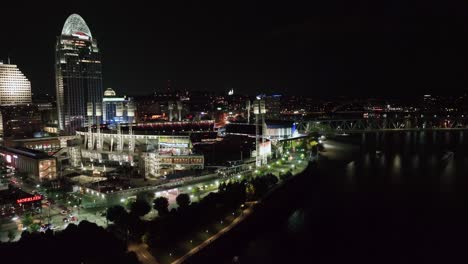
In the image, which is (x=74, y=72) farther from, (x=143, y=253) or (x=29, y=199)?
(x=143, y=253)

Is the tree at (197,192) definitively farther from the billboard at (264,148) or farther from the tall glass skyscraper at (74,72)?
the tall glass skyscraper at (74,72)

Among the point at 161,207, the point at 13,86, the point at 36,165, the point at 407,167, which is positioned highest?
the point at 13,86

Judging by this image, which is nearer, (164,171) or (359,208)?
(359,208)

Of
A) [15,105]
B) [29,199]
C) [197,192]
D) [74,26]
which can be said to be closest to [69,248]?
[29,199]

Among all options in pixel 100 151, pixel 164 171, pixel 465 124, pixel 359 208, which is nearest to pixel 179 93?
pixel 465 124

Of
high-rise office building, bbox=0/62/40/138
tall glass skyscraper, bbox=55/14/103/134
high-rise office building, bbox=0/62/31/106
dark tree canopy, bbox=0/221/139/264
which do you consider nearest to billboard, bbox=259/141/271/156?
dark tree canopy, bbox=0/221/139/264

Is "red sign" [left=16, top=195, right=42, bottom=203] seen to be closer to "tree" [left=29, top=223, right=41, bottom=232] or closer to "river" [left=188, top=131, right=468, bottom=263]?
"tree" [left=29, top=223, right=41, bottom=232]

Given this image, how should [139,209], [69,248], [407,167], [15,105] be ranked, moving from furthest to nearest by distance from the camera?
[15,105] < [407,167] < [139,209] < [69,248]

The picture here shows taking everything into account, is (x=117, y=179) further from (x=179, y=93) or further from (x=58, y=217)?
(x=179, y=93)
